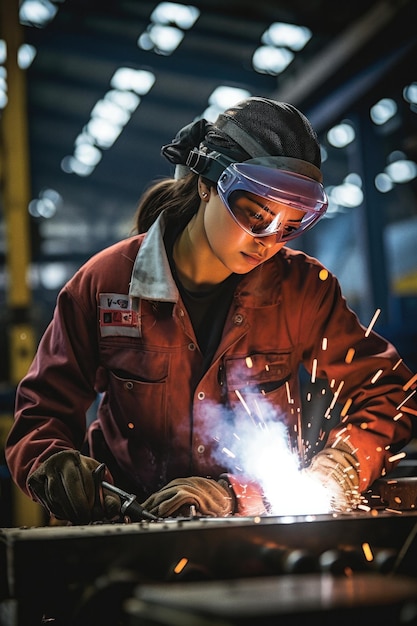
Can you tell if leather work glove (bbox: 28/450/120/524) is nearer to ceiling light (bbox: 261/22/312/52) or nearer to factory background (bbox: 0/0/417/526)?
Result: factory background (bbox: 0/0/417/526)

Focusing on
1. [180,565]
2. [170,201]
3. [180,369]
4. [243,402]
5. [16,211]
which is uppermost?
[16,211]

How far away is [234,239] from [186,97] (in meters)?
7.46

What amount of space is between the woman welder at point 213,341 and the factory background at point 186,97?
27 centimetres

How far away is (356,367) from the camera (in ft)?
8.15

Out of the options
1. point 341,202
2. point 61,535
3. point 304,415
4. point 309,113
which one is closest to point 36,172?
point 341,202

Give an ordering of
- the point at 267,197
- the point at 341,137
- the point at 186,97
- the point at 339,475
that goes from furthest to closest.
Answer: the point at 341,137 → the point at 186,97 → the point at 339,475 → the point at 267,197

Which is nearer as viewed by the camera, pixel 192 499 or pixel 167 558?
pixel 167 558

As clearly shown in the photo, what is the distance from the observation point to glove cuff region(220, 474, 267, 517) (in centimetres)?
208

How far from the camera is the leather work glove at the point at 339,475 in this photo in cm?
210

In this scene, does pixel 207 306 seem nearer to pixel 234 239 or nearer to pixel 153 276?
pixel 153 276

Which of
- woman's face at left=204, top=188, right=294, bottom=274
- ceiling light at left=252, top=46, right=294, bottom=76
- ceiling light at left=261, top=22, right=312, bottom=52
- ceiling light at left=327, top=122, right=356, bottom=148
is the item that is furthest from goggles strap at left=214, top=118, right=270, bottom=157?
ceiling light at left=327, top=122, right=356, bottom=148

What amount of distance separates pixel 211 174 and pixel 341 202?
1133 centimetres

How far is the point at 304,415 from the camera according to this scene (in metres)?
3.10

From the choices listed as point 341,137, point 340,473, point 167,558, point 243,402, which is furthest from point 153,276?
point 341,137
